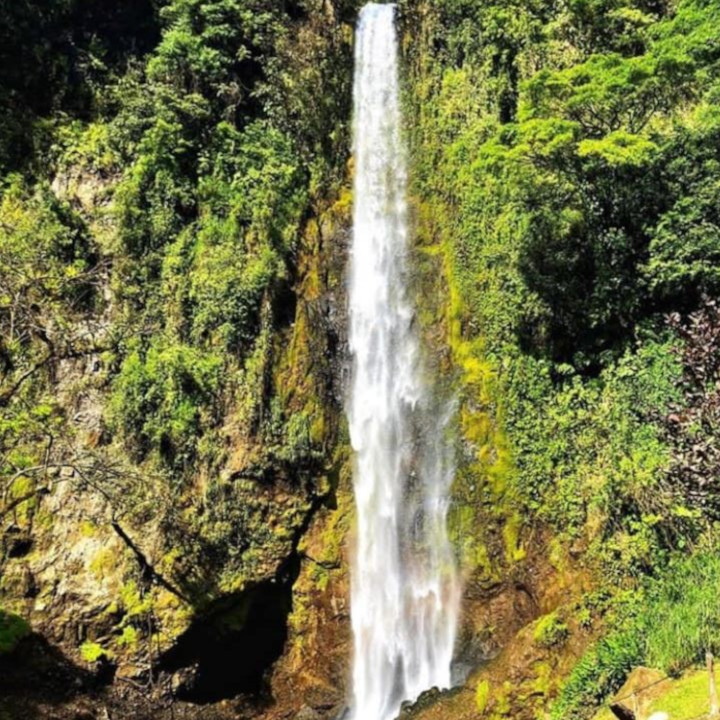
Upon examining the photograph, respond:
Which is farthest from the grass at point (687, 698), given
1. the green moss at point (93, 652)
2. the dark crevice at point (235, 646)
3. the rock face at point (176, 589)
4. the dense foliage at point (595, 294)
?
the green moss at point (93, 652)

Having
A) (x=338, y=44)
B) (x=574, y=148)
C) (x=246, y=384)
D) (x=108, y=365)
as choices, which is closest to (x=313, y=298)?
(x=246, y=384)

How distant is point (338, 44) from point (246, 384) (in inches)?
406

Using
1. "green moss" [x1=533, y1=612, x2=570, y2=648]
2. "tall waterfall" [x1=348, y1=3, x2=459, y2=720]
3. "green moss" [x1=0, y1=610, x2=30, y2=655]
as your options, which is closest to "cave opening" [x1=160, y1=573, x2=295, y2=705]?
"tall waterfall" [x1=348, y1=3, x2=459, y2=720]

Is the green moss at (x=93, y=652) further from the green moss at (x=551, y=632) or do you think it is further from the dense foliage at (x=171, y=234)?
the green moss at (x=551, y=632)

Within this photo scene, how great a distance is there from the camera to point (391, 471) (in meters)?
15.0

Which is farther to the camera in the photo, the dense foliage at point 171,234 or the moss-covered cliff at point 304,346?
the dense foliage at point 171,234

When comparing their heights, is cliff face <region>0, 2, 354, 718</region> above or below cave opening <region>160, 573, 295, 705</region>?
above

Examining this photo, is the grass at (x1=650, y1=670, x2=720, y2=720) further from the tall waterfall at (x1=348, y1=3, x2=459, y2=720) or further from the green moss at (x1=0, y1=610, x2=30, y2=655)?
the green moss at (x1=0, y1=610, x2=30, y2=655)

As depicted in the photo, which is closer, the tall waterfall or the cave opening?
the cave opening

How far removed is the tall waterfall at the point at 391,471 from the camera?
13.4 metres

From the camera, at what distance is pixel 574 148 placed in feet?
41.0

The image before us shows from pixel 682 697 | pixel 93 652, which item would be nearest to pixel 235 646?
pixel 93 652

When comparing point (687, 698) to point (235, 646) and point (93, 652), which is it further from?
point (93, 652)

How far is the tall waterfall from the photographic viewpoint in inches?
526
